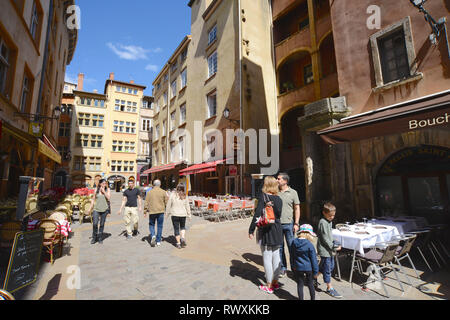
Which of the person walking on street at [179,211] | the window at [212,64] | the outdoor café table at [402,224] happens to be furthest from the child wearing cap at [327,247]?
the window at [212,64]

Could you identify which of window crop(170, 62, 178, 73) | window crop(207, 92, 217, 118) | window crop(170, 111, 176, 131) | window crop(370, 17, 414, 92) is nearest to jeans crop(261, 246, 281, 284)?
window crop(370, 17, 414, 92)

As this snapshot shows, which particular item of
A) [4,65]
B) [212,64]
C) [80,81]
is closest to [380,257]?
[4,65]

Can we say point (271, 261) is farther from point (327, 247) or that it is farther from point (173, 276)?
point (173, 276)

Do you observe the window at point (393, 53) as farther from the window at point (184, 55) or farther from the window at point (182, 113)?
the window at point (184, 55)

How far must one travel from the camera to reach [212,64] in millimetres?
17375

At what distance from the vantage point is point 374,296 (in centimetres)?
328

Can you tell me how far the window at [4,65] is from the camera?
7.12 metres

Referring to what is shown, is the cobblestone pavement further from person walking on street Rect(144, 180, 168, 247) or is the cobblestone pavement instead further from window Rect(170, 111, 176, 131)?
window Rect(170, 111, 176, 131)

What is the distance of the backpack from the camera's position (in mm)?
3207

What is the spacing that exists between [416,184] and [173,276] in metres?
6.99

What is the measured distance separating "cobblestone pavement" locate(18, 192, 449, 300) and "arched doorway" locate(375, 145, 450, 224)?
8.34 ft

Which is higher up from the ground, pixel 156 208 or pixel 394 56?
pixel 394 56
